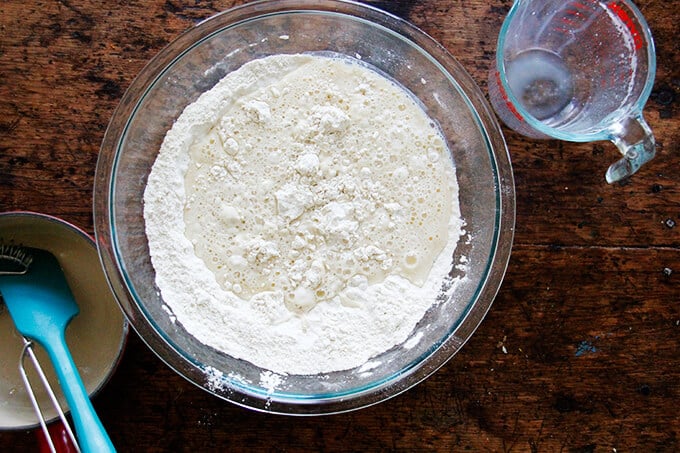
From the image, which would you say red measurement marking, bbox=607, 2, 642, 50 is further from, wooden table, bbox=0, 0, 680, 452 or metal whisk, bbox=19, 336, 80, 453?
metal whisk, bbox=19, 336, 80, 453

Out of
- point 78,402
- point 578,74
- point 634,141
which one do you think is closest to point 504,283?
point 634,141

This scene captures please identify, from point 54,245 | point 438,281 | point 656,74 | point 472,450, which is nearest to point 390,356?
point 438,281

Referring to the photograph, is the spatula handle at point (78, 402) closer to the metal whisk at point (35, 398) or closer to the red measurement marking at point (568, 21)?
the metal whisk at point (35, 398)

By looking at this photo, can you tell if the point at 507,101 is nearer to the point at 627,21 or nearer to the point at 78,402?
the point at 627,21

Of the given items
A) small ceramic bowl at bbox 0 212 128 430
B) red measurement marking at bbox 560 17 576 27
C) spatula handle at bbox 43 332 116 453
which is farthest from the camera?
red measurement marking at bbox 560 17 576 27

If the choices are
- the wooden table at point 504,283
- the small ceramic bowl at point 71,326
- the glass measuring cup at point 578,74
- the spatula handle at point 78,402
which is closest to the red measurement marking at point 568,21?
the glass measuring cup at point 578,74

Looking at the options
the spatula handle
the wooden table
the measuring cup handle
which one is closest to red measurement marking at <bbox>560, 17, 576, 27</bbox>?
the wooden table
